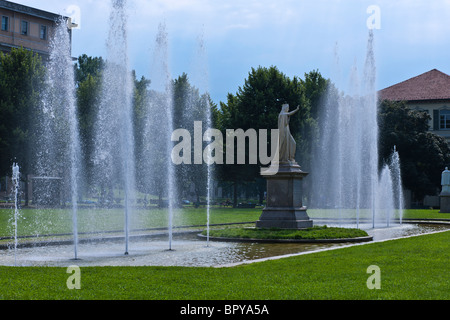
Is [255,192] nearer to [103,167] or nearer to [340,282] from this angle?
[103,167]

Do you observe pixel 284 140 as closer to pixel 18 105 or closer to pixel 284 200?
pixel 284 200

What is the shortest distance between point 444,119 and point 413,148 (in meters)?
14.3

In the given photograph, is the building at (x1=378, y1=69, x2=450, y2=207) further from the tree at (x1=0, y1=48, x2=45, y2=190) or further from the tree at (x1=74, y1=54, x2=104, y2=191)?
the tree at (x1=0, y1=48, x2=45, y2=190)

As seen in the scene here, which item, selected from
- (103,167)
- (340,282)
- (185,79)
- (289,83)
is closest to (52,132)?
(103,167)

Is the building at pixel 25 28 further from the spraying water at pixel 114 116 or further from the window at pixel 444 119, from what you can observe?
the window at pixel 444 119

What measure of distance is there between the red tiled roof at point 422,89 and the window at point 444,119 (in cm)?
159

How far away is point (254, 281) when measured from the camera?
9961 millimetres

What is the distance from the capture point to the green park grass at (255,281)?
8688 mm

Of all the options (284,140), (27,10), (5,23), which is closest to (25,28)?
(27,10)

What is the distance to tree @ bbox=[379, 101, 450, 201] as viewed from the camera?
196 ft

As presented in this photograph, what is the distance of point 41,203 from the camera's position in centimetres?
4906

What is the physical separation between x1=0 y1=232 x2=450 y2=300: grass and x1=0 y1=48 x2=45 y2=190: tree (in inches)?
1237

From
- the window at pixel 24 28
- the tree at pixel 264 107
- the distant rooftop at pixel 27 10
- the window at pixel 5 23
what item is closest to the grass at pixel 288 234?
the tree at pixel 264 107

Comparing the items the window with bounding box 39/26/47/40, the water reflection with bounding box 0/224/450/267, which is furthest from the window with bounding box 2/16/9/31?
the water reflection with bounding box 0/224/450/267
